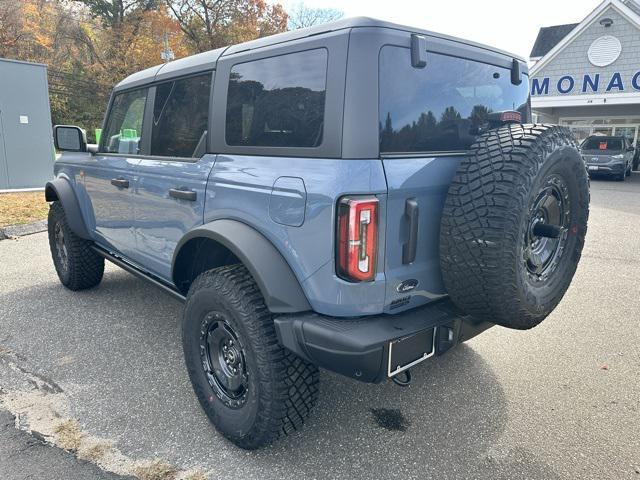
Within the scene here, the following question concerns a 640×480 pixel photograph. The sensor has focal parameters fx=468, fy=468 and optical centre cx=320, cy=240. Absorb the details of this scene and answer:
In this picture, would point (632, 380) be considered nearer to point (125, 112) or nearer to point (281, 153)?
point (281, 153)

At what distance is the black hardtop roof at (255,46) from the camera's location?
2.03 metres

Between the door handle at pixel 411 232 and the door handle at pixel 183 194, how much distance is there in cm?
126

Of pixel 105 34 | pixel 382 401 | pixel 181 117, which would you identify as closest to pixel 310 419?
pixel 382 401

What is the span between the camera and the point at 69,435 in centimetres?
248

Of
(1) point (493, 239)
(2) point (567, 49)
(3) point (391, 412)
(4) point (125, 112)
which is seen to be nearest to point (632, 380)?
(3) point (391, 412)

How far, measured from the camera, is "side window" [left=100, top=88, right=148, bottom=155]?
3.45m

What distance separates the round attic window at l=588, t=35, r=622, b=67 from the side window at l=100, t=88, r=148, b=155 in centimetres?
2020

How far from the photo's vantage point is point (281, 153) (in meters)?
2.23

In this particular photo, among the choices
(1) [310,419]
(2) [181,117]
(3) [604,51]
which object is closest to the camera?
(1) [310,419]

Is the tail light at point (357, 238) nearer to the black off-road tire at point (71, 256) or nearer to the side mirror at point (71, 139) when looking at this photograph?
the side mirror at point (71, 139)

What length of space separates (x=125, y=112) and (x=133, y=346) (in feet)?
6.00

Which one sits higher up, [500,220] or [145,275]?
[500,220]

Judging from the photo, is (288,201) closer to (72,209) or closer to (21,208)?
(72,209)

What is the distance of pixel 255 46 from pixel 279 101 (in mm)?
413
